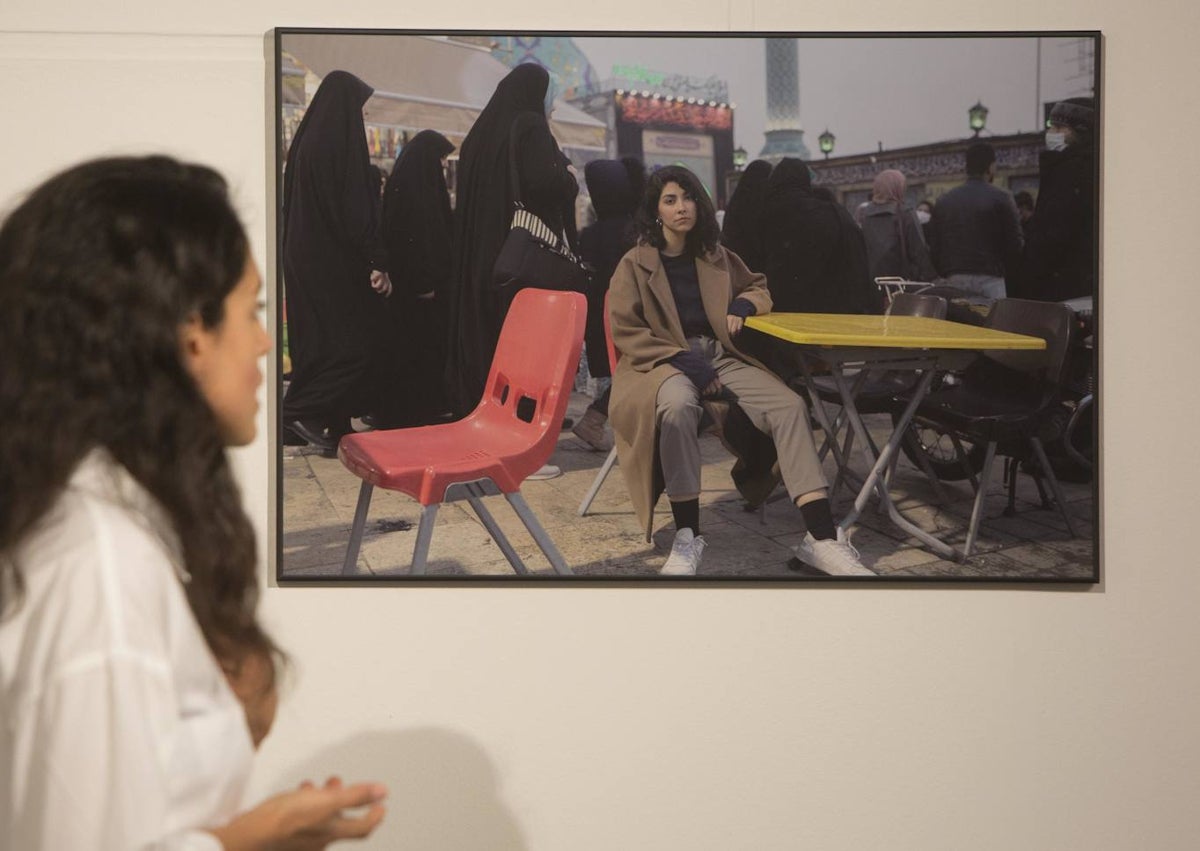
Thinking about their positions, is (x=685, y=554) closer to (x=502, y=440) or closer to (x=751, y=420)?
(x=751, y=420)

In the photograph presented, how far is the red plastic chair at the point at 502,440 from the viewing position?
233 cm

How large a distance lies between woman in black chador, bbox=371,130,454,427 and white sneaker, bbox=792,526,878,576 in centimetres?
84

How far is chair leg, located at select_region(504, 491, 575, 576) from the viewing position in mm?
2336

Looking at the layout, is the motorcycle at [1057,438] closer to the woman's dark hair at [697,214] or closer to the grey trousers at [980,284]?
the grey trousers at [980,284]

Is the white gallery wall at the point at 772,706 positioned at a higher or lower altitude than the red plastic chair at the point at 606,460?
lower

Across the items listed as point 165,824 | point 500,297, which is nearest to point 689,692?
point 500,297

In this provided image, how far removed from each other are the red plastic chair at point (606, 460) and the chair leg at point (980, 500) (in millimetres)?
778

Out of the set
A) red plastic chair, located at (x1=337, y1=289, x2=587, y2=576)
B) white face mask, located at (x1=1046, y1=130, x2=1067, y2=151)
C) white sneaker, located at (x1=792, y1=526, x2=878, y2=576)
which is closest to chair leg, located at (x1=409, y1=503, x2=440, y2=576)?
red plastic chair, located at (x1=337, y1=289, x2=587, y2=576)

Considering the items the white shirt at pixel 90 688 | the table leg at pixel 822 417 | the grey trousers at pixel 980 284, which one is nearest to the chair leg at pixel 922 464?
the table leg at pixel 822 417

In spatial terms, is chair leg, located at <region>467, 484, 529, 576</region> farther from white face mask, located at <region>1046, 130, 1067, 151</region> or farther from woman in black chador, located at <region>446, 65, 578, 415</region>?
white face mask, located at <region>1046, 130, 1067, 151</region>

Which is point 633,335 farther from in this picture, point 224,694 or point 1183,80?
point 224,694

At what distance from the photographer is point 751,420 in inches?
92.2

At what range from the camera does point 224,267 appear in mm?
1034

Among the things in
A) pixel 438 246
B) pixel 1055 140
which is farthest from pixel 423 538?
pixel 1055 140
